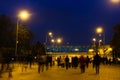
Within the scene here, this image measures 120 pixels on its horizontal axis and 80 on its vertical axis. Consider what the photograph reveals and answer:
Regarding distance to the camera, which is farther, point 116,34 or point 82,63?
point 116,34

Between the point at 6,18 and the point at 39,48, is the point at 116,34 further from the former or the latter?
the point at 6,18

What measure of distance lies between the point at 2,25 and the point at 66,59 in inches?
1778

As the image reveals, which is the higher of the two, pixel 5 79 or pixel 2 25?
pixel 2 25

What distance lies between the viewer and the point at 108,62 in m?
64.9

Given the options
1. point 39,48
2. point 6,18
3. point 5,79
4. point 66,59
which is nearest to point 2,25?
point 6,18

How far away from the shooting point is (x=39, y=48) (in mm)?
74375

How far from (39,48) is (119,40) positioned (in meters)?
20.1

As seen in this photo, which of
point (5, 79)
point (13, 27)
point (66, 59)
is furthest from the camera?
point (13, 27)

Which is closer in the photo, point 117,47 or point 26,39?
point 117,47

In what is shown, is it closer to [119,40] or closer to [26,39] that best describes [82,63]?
[119,40]

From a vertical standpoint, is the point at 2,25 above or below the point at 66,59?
above

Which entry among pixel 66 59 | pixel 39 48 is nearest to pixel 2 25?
pixel 39 48

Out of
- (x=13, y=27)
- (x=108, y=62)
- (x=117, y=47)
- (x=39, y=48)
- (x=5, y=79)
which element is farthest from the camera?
(x=13, y=27)

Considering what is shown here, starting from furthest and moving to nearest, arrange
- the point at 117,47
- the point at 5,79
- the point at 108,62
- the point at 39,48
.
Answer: the point at 117,47 → the point at 39,48 → the point at 108,62 → the point at 5,79
